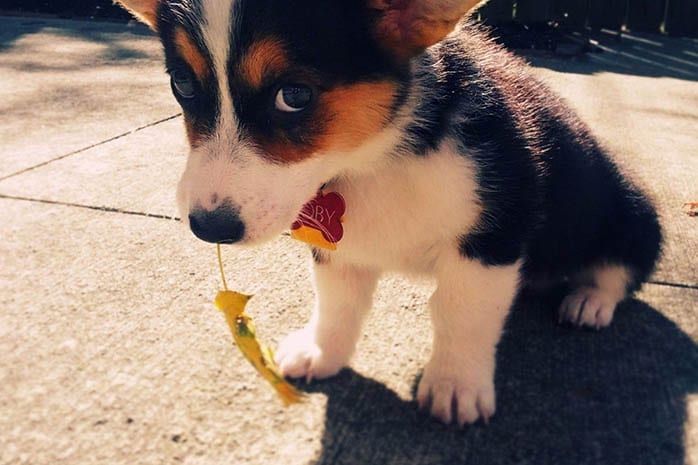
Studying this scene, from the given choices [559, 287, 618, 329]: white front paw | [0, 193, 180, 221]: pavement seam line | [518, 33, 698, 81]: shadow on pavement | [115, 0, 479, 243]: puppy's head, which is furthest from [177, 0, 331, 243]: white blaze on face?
[518, 33, 698, 81]: shadow on pavement

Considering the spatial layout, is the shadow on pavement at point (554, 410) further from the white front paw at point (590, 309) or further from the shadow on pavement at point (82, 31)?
the shadow on pavement at point (82, 31)

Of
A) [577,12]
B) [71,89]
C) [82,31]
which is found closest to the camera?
[71,89]

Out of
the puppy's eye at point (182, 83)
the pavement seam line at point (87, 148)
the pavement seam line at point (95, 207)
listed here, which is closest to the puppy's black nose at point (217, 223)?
the puppy's eye at point (182, 83)

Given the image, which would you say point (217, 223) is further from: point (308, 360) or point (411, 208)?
point (308, 360)

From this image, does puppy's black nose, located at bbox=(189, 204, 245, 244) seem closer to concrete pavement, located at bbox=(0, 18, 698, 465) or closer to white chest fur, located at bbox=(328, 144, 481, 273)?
white chest fur, located at bbox=(328, 144, 481, 273)

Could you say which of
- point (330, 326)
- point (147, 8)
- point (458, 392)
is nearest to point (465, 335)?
point (458, 392)

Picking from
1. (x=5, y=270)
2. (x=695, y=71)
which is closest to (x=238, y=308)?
(x=5, y=270)
